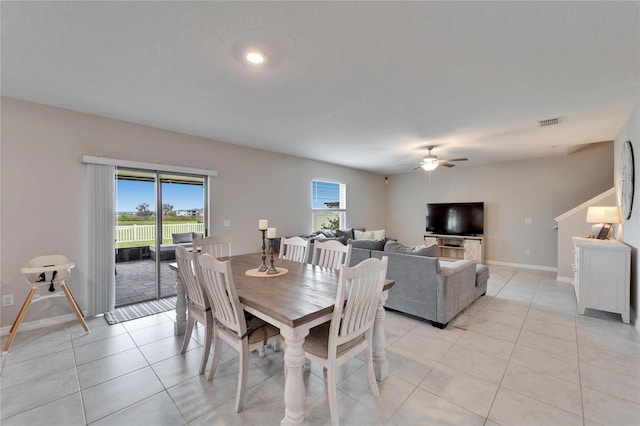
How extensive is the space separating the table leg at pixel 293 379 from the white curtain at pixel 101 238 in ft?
10.1

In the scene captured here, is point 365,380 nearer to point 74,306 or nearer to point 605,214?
point 74,306

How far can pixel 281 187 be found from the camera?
532 cm

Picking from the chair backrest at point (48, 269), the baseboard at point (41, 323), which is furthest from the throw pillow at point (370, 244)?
the baseboard at point (41, 323)

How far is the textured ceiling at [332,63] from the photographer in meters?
1.59

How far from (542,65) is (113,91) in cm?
393

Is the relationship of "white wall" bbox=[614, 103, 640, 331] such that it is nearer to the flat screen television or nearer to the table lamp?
the table lamp

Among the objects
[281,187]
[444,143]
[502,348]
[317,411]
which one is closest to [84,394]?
[317,411]

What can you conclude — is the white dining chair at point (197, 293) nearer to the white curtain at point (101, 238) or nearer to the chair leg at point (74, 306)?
the chair leg at point (74, 306)

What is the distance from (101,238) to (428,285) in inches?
159

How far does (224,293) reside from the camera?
5.41ft

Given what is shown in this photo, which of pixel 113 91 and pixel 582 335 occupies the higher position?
pixel 113 91

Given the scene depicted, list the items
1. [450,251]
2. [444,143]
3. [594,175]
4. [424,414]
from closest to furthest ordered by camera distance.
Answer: [424,414], [444,143], [594,175], [450,251]

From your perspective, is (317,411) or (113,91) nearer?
(317,411)

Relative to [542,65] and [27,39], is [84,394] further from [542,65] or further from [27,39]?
[542,65]
